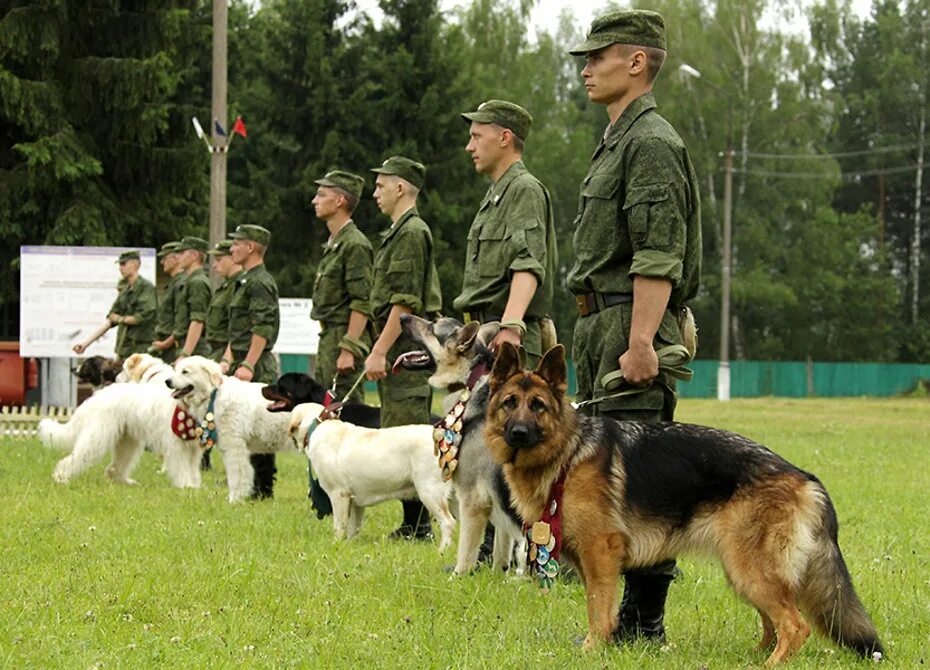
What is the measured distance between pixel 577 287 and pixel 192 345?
8940 mm

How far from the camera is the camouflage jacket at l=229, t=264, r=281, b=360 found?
1210 centimetres

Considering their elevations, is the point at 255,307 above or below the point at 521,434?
above

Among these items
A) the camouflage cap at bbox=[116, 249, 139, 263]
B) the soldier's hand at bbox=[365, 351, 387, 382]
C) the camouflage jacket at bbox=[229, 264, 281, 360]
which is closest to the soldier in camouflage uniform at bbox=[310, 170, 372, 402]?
the soldier's hand at bbox=[365, 351, 387, 382]

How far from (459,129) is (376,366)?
105 feet

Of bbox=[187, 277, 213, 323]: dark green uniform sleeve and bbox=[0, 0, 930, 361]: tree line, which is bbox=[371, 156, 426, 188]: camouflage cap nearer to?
bbox=[187, 277, 213, 323]: dark green uniform sleeve

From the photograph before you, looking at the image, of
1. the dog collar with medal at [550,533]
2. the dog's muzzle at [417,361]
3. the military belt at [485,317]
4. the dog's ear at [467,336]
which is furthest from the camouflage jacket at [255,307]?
the dog collar with medal at [550,533]

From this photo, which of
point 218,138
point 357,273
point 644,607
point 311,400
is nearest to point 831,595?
point 644,607

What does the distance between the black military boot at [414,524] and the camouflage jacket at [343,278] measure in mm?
1551

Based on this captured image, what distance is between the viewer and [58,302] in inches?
755

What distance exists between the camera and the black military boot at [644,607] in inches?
223

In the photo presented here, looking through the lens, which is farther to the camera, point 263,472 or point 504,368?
point 263,472

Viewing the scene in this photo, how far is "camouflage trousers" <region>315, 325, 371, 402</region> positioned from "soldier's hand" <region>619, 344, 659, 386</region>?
15.0 feet

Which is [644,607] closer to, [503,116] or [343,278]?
→ [503,116]

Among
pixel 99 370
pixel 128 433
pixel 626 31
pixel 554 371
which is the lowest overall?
pixel 128 433
